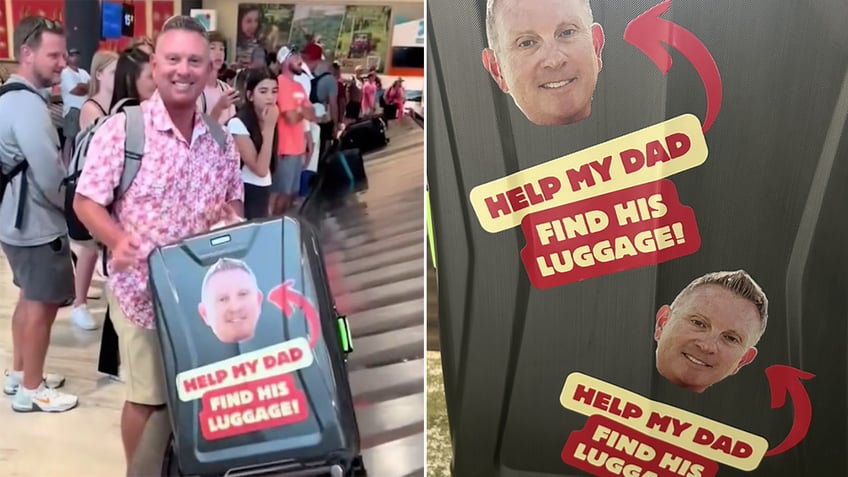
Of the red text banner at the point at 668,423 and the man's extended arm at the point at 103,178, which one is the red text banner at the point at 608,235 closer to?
the red text banner at the point at 668,423

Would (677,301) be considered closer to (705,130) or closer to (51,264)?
(705,130)

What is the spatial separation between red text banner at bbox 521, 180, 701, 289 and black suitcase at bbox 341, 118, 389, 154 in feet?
1.10

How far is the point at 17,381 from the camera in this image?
5.00ft

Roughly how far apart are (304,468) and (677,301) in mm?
814

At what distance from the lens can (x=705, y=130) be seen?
4.31 ft

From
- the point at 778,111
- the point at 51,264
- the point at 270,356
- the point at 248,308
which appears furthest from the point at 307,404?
the point at 778,111

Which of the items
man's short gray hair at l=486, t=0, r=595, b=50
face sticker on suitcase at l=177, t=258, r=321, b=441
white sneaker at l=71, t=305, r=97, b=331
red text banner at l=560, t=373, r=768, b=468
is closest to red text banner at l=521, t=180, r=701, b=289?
red text banner at l=560, t=373, r=768, b=468

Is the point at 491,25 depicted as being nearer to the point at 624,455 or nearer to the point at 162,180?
the point at 162,180

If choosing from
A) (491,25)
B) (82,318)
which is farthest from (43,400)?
(491,25)

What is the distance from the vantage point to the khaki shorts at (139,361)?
4.82 feet

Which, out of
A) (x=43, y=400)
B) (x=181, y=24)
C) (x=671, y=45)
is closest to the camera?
(x=671, y=45)

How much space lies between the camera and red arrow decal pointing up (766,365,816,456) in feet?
4.51

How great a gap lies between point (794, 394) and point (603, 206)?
0.52 metres

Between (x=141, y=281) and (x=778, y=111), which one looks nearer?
(x=778, y=111)
